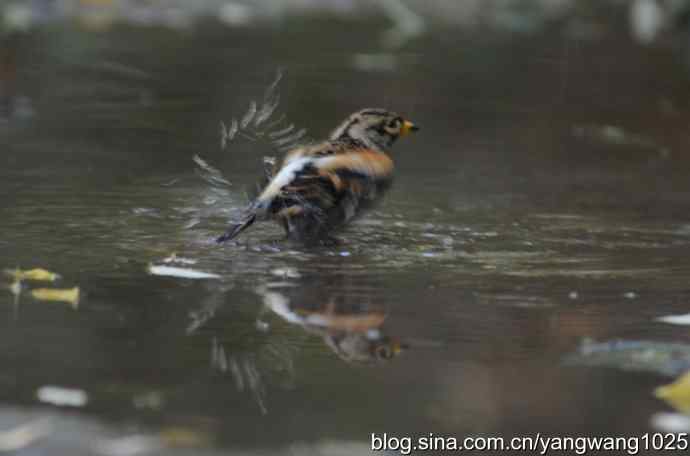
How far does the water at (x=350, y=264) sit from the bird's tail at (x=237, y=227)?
6cm

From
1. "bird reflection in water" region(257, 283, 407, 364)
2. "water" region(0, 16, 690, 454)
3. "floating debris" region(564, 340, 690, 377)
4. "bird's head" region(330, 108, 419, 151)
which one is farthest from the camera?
"bird's head" region(330, 108, 419, 151)

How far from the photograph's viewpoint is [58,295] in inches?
279

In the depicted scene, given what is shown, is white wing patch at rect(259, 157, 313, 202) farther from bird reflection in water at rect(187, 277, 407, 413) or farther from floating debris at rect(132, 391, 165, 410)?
floating debris at rect(132, 391, 165, 410)

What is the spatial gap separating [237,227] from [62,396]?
9.28ft

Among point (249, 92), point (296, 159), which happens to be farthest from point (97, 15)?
point (296, 159)

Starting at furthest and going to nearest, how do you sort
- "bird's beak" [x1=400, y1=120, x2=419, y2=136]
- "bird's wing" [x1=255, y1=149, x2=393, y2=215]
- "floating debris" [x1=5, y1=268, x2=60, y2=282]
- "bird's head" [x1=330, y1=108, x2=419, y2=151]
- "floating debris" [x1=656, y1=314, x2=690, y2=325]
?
"bird's beak" [x1=400, y1=120, x2=419, y2=136] → "bird's head" [x1=330, y1=108, x2=419, y2=151] → "bird's wing" [x1=255, y1=149, x2=393, y2=215] → "floating debris" [x1=5, y1=268, x2=60, y2=282] → "floating debris" [x1=656, y1=314, x2=690, y2=325]

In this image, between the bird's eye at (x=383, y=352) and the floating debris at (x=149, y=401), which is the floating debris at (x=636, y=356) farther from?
the floating debris at (x=149, y=401)

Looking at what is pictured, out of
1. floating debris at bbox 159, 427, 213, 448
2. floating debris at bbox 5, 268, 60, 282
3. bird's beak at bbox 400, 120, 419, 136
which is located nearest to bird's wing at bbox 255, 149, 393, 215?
bird's beak at bbox 400, 120, 419, 136

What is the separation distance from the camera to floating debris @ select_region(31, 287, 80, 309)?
704 centimetres

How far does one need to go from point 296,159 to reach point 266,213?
0.29m

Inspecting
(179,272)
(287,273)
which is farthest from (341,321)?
(179,272)

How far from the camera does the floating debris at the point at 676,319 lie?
7.02m

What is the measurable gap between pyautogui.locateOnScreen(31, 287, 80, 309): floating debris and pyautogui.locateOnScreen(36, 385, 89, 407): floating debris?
4.25ft

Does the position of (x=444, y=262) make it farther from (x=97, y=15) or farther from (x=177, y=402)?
(x=97, y=15)
